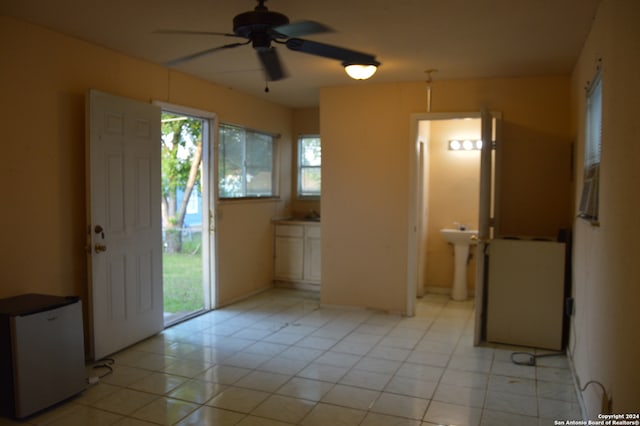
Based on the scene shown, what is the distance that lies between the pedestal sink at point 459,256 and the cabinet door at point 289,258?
1.82 meters

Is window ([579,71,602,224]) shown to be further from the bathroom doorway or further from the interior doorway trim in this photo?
the bathroom doorway

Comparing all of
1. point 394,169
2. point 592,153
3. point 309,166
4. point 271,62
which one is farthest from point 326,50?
point 309,166

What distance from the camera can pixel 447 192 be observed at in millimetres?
6074

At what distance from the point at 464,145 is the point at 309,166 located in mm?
2141

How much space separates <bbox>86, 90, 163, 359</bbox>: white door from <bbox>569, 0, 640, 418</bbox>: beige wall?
3307 mm

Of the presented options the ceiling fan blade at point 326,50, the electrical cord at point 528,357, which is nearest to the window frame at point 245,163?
the ceiling fan blade at point 326,50

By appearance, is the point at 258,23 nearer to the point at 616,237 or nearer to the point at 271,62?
the point at 271,62

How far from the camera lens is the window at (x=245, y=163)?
18.0 feet

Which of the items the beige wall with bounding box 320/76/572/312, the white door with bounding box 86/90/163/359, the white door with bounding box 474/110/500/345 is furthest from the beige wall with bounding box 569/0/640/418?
the white door with bounding box 86/90/163/359

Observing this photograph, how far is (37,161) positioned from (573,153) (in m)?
4.35

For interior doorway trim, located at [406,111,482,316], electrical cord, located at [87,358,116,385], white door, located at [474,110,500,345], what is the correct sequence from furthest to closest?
interior doorway trim, located at [406,111,482,316] → white door, located at [474,110,500,345] → electrical cord, located at [87,358,116,385]

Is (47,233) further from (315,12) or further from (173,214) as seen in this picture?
(173,214)

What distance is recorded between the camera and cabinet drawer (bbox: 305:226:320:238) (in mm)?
6164

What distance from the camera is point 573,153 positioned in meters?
4.35
